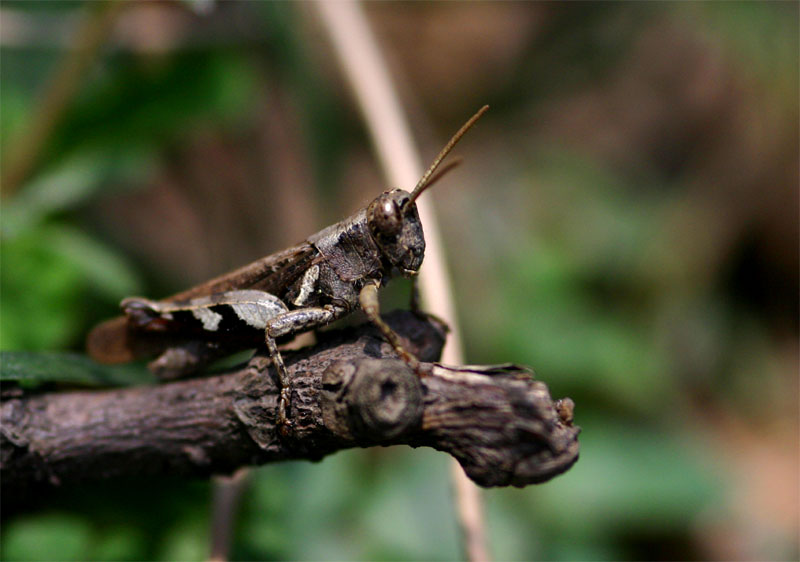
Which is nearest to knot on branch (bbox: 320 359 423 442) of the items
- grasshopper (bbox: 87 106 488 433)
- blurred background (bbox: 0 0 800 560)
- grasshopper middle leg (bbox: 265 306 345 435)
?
grasshopper middle leg (bbox: 265 306 345 435)

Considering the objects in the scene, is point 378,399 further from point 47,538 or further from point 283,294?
point 47,538

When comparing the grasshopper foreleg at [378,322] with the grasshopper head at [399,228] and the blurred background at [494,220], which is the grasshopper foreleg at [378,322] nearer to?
the grasshopper head at [399,228]

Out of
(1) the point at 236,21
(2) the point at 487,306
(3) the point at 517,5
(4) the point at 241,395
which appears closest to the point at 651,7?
(3) the point at 517,5

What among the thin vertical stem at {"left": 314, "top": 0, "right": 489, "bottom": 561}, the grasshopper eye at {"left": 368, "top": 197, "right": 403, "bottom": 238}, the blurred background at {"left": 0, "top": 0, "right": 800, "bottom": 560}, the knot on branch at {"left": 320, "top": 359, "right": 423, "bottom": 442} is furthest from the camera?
the blurred background at {"left": 0, "top": 0, "right": 800, "bottom": 560}

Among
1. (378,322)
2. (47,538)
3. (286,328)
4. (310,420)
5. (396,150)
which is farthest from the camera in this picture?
(396,150)

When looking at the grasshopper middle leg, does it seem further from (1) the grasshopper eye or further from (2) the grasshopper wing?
(1) the grasshopper eye

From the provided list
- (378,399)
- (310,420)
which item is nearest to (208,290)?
(310,420)

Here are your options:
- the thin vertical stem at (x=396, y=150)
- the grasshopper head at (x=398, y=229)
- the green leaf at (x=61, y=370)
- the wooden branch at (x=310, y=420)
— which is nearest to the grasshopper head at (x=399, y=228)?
the grasshopper head at (x=398, y=229)
